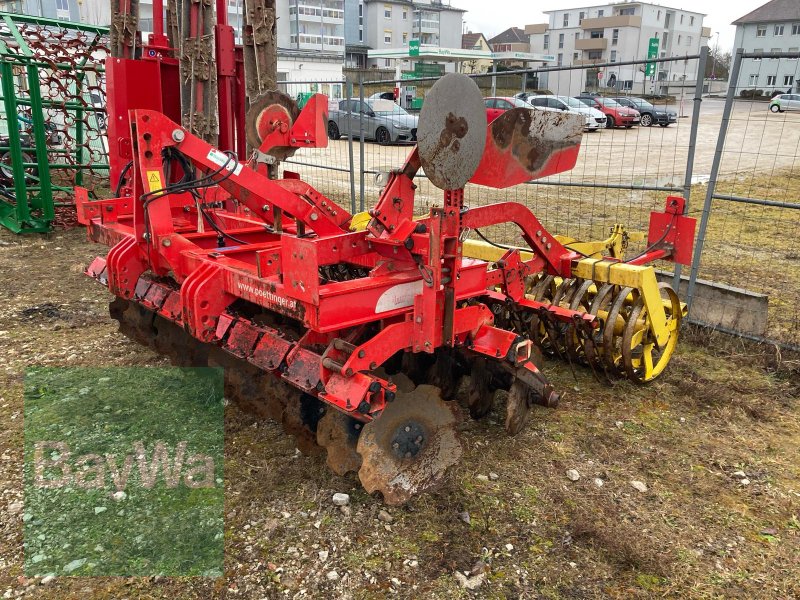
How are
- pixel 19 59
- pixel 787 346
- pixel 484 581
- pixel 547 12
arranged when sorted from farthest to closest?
pixel 547 12 < pixel 19 59 < pixel 787 346 < pixel 484 581

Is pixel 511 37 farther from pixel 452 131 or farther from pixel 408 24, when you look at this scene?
pixel 452 131

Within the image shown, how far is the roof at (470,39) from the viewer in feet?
265

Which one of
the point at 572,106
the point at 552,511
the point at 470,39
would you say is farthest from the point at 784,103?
the point at 470,39

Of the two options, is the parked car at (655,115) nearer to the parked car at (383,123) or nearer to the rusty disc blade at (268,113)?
the rusty disc blade at (268,113)

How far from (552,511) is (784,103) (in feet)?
16.9

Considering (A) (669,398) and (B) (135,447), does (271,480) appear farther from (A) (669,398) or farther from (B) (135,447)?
(A) (669,398)

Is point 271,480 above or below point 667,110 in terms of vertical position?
below

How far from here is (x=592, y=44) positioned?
7275cm

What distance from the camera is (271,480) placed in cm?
350

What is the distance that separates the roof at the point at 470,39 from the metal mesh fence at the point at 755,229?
74084 mm

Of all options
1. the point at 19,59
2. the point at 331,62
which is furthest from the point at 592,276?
the point at 331,62

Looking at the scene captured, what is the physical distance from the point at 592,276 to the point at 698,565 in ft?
6.27

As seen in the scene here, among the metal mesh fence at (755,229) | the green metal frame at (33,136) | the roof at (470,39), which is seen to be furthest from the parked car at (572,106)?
the roof at (470,39)

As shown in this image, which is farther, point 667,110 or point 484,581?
point 667,110
